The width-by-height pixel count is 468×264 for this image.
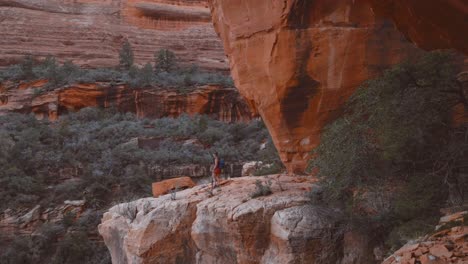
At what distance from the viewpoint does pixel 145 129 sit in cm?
2580

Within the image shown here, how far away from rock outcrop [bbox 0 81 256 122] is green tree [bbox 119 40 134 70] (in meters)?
5.74

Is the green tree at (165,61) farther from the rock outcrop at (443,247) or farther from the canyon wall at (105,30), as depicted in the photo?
the rock outcrop at (443,247)

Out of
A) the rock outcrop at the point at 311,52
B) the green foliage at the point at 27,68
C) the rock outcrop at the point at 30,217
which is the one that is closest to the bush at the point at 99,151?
the rock outcrop at the point at 30,217

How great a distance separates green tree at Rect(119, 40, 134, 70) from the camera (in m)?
34.7

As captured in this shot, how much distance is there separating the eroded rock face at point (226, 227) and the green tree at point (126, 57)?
85.4ft

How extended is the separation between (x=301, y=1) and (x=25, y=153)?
1689 cm

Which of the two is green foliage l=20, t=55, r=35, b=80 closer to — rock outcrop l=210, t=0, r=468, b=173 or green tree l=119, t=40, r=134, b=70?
green tree l=119, t=40, r=134, b=70

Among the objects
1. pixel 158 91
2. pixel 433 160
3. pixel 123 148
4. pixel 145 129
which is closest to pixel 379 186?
pixel 433 160

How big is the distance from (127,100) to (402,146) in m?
24.8

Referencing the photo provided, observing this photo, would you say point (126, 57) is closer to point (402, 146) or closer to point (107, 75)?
point (107, 75)

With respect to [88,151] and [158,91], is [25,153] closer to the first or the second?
[88,151]

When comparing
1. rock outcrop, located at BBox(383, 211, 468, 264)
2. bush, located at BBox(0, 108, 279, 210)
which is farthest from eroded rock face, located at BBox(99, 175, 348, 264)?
bush, located at BBox(0, 108, 279, 210)

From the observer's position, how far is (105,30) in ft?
127

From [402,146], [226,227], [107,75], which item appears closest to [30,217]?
[226,227]
